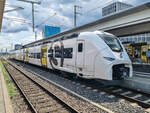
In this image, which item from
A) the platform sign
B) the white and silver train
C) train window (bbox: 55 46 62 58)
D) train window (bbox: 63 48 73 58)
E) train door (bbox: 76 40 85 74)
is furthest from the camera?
the platform sign

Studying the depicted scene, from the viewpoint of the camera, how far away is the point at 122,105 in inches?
221

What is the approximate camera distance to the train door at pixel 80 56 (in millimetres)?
8688

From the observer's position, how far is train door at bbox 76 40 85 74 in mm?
8688

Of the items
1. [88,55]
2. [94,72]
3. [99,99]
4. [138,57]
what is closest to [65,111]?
[99,99]

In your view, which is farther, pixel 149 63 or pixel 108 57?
pixel 149 63

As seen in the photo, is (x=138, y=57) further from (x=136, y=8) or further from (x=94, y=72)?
(x=94, y=72)

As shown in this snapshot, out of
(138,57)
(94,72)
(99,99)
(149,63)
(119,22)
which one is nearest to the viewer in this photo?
(99,99)

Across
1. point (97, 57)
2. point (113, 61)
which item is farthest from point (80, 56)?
point (113, 61)

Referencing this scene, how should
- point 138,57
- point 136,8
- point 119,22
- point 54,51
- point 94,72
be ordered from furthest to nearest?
point 138,57
point 54,51
point 119,22
point 136,8
point 94,72

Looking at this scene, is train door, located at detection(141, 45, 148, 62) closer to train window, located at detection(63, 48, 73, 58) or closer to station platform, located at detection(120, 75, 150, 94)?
station platform, located at detection(120, 75, 150, 94)

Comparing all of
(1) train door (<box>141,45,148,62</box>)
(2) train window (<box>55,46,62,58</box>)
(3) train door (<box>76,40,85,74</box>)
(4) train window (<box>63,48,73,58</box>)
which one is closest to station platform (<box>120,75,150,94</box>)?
(3) train door (<box>76,40,85,74</box>)

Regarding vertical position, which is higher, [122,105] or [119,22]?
[119,22]

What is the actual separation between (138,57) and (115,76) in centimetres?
1604

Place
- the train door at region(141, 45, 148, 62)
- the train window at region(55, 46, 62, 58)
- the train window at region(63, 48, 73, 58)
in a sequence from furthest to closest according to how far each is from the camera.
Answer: the train door at region(141, 45, 148, 62) → the train window at region(55, 46, 62, 58) → the train window at region(63, 48, 73, 58)
